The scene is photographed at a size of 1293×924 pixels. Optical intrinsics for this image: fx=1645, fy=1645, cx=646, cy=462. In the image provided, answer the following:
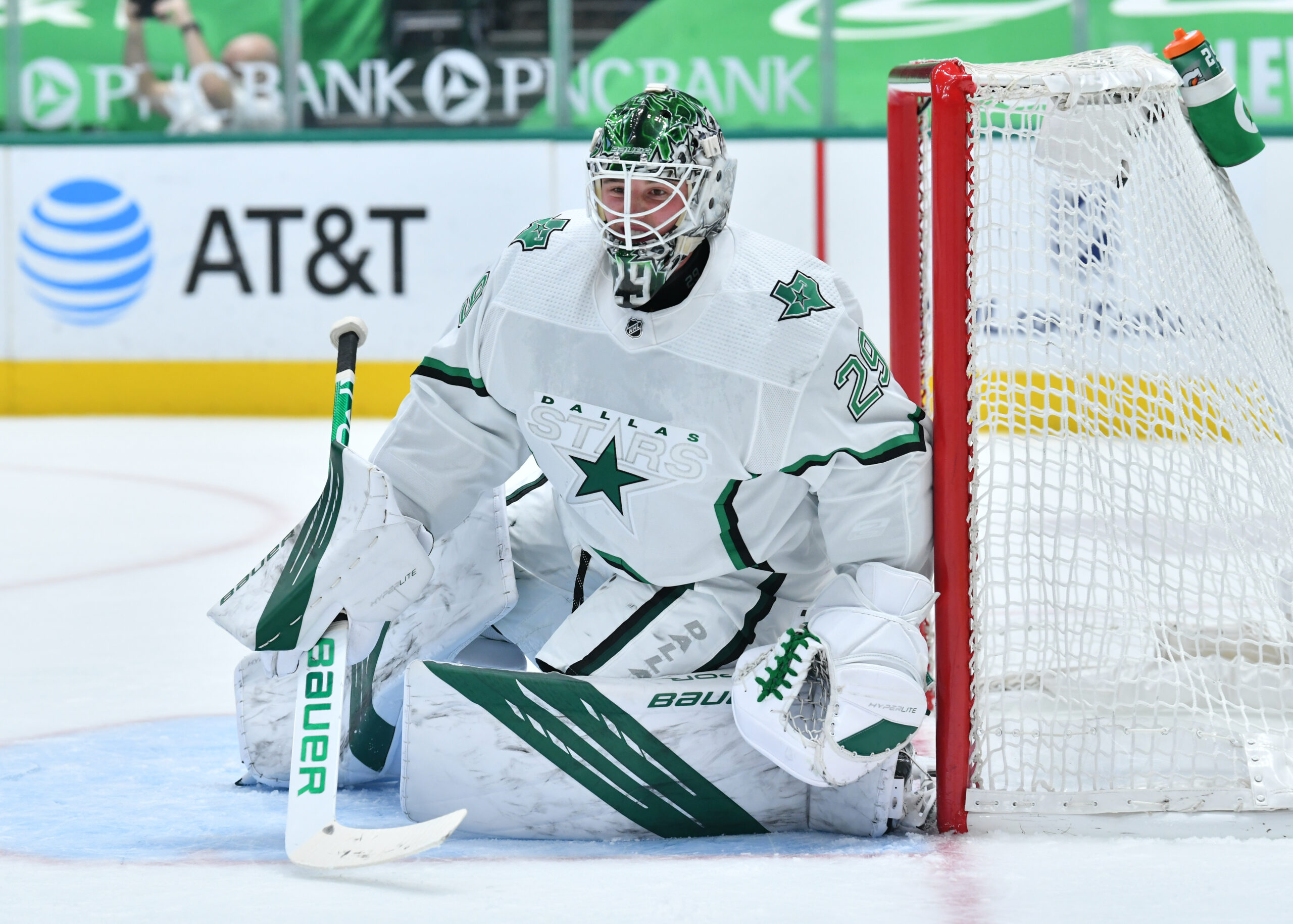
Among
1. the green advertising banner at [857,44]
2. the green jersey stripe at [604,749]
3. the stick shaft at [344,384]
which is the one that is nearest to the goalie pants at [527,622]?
the green jersey stripe at [604,749]

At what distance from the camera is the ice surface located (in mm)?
1646

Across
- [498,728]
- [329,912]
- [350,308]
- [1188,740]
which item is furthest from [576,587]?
[350,308]

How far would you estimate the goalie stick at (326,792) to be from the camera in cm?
179

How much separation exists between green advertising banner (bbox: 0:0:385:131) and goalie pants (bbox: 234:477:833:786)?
4.95 m

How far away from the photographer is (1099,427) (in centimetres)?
206

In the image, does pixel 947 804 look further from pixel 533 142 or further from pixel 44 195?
pixel 44 195

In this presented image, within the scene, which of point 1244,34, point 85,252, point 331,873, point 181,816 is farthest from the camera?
point 85,252

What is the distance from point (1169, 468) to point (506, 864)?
979mm

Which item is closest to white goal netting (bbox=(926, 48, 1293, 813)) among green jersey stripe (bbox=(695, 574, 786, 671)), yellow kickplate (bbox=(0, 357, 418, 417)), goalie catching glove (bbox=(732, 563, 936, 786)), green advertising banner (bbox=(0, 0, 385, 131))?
goalie catching glove (bbox=(732, 563, 936, 786))

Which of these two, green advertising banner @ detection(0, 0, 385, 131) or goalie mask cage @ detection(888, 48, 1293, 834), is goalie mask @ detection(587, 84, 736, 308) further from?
green advertising banner @ detection(0, 0, 385, 131)

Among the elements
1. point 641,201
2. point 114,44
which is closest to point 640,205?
point 641,201

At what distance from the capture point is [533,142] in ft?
22.0

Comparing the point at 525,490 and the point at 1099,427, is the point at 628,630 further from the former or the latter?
the point at 1099,427

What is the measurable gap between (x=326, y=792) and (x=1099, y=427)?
1.04 metres
